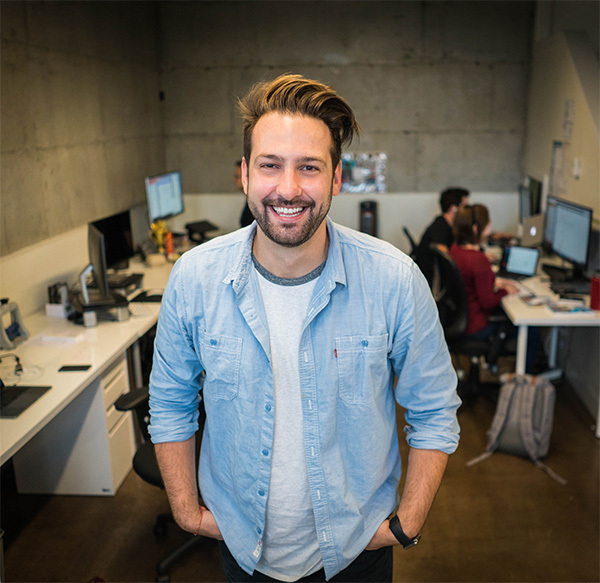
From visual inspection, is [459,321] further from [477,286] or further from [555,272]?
[555,272]

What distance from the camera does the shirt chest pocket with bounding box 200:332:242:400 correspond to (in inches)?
51.7

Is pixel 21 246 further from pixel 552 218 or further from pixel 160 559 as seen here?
pixel 552 218

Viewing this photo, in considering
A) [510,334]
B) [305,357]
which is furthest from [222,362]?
[510,334]

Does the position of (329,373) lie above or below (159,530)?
above

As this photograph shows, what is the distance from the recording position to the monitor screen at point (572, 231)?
3.79 meters

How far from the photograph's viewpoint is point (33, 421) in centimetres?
228

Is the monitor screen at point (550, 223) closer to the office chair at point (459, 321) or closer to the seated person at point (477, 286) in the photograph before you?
the seated person at point (477, 286)

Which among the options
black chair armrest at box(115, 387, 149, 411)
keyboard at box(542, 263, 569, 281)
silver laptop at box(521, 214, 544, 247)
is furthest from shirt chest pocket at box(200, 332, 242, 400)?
silver laptop at box(521, 214, 544, 247)

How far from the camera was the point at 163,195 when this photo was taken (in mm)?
4949

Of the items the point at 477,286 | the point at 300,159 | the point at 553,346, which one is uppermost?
the point at 300,159

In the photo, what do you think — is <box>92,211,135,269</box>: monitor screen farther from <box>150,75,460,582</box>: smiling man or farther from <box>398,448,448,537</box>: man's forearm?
<box>398,448,448,537</box>: man's forearm

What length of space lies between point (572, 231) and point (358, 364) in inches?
125

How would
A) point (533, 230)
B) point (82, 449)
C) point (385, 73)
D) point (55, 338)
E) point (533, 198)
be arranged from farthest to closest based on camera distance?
point (385, 73) < point (533, 198) < point (533, 230) < point (55, 338) < point (82, 449)

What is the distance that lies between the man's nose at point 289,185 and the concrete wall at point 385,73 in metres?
5.31
